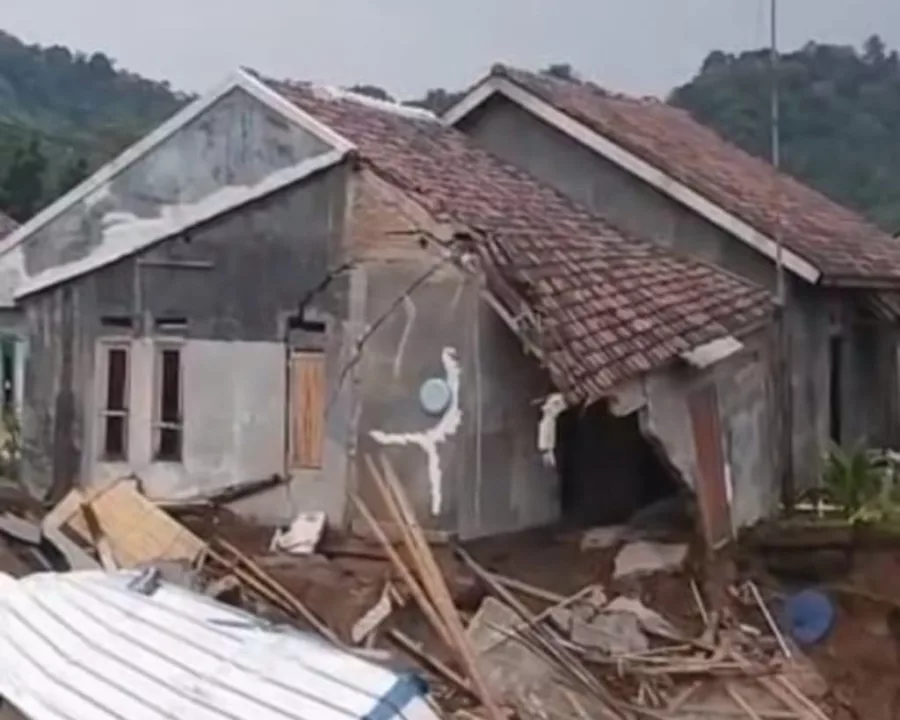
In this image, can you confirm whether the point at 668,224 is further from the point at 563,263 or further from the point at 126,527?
the point at 126,527

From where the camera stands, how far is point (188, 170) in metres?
16.7

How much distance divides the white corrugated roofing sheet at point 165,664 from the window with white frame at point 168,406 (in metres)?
4.11

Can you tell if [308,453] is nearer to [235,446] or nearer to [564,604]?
[235,446]

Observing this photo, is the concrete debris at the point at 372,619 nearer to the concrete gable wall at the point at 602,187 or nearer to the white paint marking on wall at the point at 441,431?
the white paint marking on wall at the point at 441,431

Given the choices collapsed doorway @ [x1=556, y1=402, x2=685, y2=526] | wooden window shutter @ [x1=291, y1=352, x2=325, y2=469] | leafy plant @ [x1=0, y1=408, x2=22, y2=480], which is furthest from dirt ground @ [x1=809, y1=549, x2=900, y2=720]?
leafy plant @ [x1=0, y1=408, x2=22, y2=480]

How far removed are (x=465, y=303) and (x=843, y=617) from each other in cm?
427

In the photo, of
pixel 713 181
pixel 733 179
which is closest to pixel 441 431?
pixel 713 181

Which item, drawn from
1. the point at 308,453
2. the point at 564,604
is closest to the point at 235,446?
the point at 308,453

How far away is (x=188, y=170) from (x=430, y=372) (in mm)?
3309

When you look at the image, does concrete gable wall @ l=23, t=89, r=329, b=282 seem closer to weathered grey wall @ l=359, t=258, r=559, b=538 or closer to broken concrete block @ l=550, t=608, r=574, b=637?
weathered grey wall @ l=359, t=258, r=559, b=538

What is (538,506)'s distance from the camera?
54.9ft

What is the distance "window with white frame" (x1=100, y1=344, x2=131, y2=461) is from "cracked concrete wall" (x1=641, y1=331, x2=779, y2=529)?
5.17 m

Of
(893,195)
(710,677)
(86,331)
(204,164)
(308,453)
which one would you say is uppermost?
(893,195)

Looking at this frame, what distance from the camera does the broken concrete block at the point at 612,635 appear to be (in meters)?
13.4
